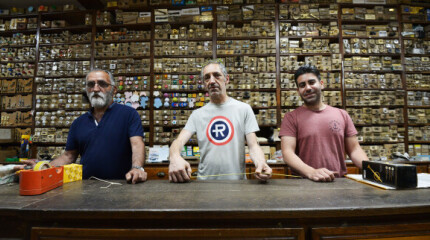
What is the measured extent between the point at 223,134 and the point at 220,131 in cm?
3

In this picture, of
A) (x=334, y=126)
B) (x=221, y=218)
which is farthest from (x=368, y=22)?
(x=221, y=218)

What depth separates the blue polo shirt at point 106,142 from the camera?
171 cm

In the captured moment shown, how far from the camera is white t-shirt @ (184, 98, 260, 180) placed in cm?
161

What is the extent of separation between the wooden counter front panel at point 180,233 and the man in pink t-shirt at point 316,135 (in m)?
0.79

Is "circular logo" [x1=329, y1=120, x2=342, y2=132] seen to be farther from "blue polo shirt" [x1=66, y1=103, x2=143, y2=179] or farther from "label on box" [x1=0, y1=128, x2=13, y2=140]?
"label on box" [x1=0, y1=128, x2=13, y2=140]

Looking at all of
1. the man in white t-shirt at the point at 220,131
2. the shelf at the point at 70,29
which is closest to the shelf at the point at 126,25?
the shelf at the point at 70,29

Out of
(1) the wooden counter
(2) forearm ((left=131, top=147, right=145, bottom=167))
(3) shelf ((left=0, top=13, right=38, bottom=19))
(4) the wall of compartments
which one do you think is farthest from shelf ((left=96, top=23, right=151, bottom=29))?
(1) the wooden counter

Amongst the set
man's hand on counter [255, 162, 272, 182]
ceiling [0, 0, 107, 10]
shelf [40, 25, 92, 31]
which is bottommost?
man's hand on counter [255, 162, 272, 182]

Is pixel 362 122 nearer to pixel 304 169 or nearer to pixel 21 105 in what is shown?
pixel 304 169

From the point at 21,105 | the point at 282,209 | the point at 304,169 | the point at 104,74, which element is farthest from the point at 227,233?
the point at 21,105

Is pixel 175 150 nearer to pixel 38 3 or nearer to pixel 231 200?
pixel 231 200

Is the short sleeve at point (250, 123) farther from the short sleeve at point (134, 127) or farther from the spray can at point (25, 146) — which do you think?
the spray can at point (25, 146)

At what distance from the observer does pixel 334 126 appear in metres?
1.66

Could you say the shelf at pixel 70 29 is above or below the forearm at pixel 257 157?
above
